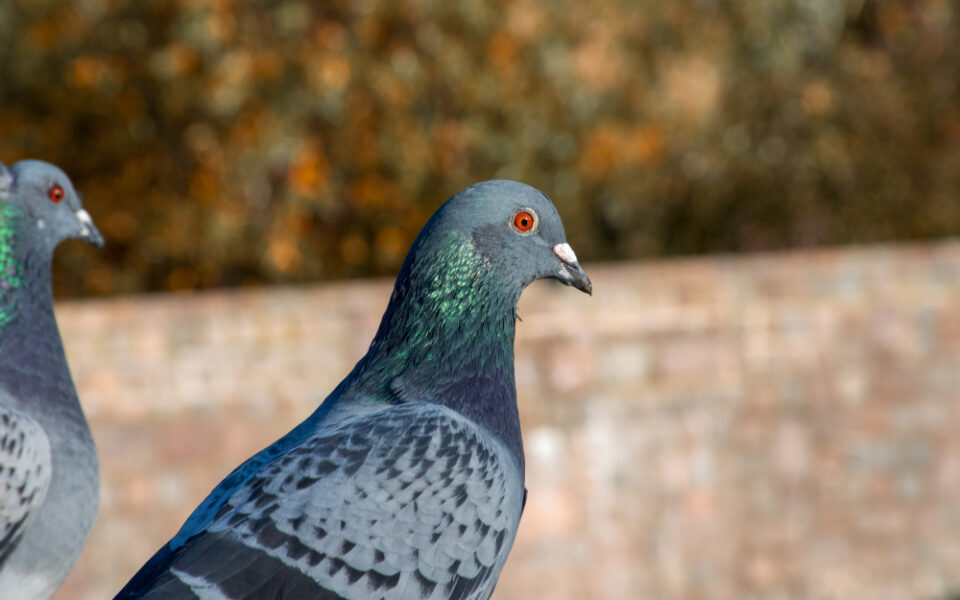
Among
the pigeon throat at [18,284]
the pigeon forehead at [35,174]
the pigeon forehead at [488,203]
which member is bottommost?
the pigeon forehead at [488,203]

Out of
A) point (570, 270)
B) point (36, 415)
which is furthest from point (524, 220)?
point (36, 415)

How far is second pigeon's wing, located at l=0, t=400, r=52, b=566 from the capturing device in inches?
105

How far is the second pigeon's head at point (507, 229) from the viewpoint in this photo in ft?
8.10

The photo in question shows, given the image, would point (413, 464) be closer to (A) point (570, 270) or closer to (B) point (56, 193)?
(A) point (570, 270)

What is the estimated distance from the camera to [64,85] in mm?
7438

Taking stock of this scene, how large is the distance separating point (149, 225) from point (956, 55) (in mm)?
7569

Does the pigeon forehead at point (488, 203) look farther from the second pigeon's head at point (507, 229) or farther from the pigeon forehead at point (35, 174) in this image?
the pigeon forehead at point (35, 174)

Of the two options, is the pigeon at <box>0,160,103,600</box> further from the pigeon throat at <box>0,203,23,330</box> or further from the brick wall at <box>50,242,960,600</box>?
the brick wall at <box>50,242,960,600</box>

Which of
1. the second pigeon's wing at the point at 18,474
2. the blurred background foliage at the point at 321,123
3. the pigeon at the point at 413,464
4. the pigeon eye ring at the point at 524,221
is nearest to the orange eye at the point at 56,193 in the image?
the second pigeon's wing at the point at 18,474

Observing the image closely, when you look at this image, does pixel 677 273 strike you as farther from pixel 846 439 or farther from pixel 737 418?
pixel 846 439

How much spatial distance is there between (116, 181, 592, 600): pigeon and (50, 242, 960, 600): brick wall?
352 centimetres

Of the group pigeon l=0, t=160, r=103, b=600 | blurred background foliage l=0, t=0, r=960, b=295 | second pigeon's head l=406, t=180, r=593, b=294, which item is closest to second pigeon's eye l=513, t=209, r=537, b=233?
second pigeon's head l=406, t=180, r=593, b=294

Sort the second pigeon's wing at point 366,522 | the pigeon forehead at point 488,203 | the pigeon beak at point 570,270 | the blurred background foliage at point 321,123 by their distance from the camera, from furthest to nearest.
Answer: the blurred background foliage at point 321,123, the pigeon beak at point 570,270, the pigeon forehead at point 488,203, the second pigeon's wing at point 366,522

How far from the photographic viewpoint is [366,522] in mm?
2215
